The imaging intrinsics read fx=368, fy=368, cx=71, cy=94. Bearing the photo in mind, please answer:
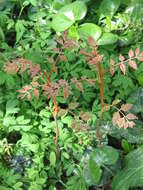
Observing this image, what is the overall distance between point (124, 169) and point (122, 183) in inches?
3.6

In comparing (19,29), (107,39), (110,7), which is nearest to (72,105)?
(107,39)

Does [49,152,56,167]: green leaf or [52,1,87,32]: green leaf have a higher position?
[52,1,87,32]: green leaf

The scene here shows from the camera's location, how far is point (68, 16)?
228 cm

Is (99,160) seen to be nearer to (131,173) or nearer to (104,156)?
(104,156)

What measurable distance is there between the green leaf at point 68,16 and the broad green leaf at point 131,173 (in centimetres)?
→ 90

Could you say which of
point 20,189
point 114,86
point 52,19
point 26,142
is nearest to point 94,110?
point 114,86

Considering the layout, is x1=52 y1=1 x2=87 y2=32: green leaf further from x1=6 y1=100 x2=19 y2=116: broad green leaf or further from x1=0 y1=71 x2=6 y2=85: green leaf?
x1=6 y1=100 x2=19 y2=116: broad green leaf

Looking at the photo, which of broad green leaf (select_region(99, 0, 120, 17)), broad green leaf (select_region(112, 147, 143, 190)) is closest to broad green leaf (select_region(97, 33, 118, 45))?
broad green leaf (select_region(99, 0, 120, 17))

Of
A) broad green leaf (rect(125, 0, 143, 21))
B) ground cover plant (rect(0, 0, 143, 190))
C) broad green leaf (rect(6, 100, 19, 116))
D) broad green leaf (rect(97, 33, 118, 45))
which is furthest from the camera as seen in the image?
broad green leaf (rect(125, 0, 143, 21))

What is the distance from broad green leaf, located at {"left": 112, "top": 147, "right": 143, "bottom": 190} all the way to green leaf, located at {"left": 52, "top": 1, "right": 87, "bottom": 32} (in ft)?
2.96

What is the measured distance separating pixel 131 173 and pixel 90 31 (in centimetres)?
93

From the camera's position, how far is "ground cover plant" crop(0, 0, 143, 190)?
170 centimetres

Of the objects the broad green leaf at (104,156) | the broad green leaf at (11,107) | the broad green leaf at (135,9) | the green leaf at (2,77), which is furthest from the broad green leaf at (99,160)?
the broad green leaf at (135,9)

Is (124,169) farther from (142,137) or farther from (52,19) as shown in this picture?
(52,19)
